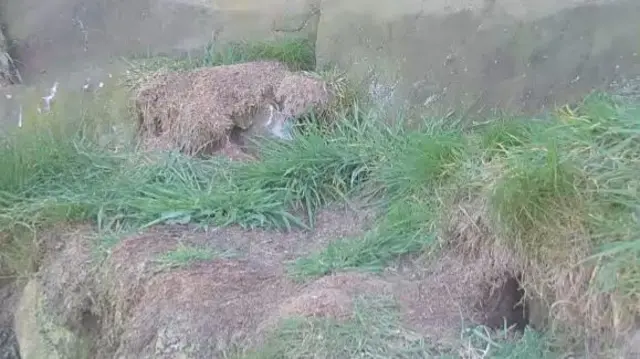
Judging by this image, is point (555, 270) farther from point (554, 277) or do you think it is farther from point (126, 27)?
point (126, 27)

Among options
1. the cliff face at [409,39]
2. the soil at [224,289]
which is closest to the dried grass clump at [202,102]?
the cliff face at [409,39]

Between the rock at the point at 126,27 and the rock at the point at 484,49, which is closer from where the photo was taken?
the rock at the point at 484,49

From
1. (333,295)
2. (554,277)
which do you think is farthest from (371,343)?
(554,277)

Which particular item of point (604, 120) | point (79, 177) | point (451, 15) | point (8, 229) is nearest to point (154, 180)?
point (79, 177)

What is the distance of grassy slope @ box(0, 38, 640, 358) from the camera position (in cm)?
257

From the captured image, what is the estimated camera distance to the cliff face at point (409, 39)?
396cm

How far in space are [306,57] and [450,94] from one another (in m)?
0.88

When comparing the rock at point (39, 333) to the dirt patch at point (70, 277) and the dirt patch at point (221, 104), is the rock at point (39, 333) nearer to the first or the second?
the dirt patch at point (70, 277)

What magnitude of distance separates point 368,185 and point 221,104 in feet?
2.88

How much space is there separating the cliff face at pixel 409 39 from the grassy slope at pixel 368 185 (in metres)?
0.24

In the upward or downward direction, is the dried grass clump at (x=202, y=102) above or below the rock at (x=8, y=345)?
above

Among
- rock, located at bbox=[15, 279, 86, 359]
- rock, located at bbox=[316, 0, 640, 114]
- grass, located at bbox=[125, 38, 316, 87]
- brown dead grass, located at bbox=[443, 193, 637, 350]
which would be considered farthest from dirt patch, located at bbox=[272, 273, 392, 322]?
grass, located at bbox=[125, 38, 316, 87]

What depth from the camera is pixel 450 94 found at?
4195mm

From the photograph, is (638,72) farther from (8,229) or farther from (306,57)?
(8,229)
